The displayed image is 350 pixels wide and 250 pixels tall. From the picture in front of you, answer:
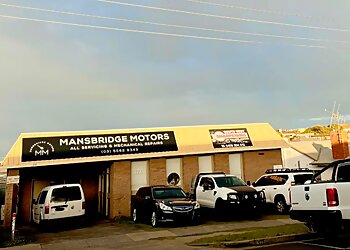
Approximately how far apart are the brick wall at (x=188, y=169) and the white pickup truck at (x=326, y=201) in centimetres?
1109

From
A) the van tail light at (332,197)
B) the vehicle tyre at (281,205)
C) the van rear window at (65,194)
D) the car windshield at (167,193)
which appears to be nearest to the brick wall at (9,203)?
the van rear window at (65,194)

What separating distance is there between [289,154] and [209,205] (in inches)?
618

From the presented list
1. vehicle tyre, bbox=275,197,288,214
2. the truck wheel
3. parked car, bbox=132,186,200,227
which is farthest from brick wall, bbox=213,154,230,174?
the truck wheel

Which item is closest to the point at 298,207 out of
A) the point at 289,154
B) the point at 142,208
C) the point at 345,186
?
the point at 345,186

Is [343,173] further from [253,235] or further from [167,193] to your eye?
[167,193]

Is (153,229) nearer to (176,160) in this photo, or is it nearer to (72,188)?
(72,188)

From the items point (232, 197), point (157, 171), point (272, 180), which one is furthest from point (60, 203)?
point (272, 180)

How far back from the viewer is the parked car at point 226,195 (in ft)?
50.3

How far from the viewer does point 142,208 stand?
16500 millimetres

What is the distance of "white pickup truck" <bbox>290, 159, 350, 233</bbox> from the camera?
852 cm

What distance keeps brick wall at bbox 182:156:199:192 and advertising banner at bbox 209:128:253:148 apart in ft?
5.27

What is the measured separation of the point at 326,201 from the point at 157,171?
1277cm

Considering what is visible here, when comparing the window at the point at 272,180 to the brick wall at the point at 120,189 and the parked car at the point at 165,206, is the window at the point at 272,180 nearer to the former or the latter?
the parked car at the point at 165,206

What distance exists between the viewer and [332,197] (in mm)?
8711
